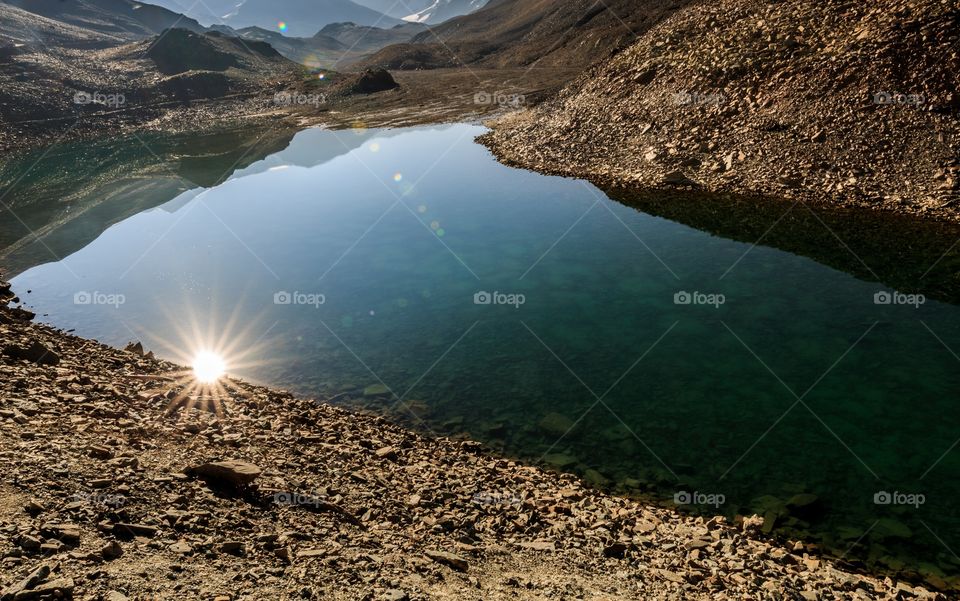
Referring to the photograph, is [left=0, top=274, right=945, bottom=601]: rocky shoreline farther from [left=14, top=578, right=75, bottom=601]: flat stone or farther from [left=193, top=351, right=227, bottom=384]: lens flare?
[left=193, top=351, right=227, bottom=384]: lens flare

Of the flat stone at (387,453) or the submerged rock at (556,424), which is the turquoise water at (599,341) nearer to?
the submerged rock at (556,424)

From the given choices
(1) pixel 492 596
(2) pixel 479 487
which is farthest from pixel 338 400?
(1) pixel 492 596

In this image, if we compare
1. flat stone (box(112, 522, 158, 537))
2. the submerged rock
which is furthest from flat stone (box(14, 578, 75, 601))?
the submerged rock

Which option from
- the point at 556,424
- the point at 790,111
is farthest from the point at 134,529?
the point at 790,111

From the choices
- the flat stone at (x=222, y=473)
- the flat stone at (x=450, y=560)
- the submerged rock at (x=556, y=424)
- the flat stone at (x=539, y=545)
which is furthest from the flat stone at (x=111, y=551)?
the submerged rock at (x=556, y=424)

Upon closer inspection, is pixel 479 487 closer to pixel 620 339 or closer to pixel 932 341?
pixel 620 339

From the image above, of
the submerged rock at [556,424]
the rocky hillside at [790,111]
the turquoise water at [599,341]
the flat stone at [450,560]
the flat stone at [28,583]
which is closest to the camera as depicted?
the flat stone at [28,583]
